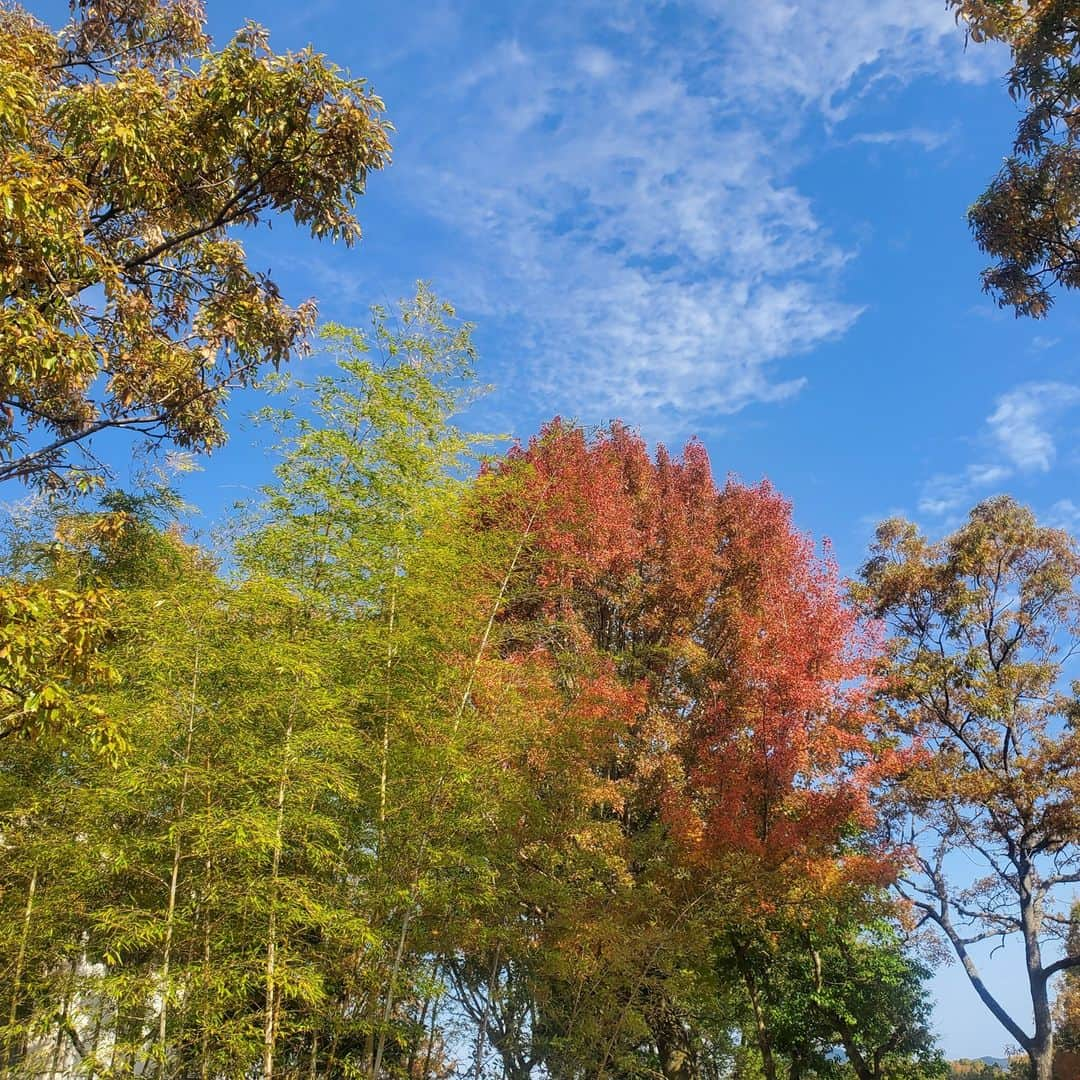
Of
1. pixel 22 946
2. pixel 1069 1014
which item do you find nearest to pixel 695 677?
pixel 22 946

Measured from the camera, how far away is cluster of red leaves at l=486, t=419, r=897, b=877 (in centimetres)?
802

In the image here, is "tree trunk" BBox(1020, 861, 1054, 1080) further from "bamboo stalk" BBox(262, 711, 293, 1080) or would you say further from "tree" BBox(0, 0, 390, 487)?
"tree" BBox(0, 0, 390, 487)

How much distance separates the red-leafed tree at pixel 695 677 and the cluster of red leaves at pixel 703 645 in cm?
2

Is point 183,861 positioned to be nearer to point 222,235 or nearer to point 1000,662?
point 222,235

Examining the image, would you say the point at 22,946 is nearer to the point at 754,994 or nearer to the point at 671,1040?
the point at 754,994

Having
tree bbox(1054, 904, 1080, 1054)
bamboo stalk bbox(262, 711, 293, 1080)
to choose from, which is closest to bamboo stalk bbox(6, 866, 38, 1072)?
bamboo stalk bbox(262, 711, 293, 1080)

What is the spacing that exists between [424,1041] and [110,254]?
8477 mm

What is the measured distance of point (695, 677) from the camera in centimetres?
945

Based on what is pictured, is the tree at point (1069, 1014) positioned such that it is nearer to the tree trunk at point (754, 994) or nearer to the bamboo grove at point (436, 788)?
the bamboo grove at point (436, 788)

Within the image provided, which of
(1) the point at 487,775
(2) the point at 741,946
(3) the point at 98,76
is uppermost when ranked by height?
(3) the point at 98,76

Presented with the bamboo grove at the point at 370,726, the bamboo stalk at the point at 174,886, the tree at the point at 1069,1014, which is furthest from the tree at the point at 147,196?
the tree at the point at 1069,1014

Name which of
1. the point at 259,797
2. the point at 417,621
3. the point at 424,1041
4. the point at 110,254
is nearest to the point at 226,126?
the point at 110,254

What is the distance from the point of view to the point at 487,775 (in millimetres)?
6188

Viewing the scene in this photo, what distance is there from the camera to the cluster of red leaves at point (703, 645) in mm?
8023
